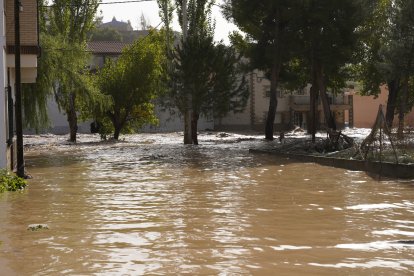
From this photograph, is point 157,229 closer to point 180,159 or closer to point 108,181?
point 108,181

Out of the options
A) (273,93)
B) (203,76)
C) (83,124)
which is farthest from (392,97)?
(83,124)

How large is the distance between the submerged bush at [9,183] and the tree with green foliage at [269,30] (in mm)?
26454

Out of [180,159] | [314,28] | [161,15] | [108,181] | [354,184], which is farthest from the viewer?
[161,15]

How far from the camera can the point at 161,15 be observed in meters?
41.8

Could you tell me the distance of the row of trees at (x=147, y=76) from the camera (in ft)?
124

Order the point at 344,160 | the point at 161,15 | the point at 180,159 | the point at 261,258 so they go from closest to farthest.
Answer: the point at 261,258
the point at 344,160
the point at 180,159
the point at 161,15

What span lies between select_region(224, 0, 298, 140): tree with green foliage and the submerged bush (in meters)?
26.5

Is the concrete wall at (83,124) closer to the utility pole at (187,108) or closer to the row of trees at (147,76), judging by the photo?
the row of trees at (147,76)

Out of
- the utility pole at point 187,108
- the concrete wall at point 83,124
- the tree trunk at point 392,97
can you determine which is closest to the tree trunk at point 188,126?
the utility pole at point 187,108

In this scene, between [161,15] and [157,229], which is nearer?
[157,229]

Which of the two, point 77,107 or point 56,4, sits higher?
point 56,4

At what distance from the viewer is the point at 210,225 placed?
33.1ft

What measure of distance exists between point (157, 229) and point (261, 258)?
2.49 m

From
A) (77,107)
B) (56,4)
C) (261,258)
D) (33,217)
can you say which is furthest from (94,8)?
(261,258)
